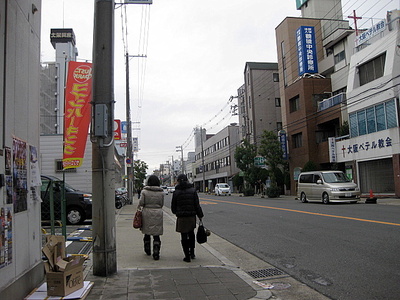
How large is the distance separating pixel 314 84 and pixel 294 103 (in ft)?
11.4

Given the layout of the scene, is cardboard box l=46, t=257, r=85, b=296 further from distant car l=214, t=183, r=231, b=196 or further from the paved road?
distant car l=214, t=183, r=231, b=196

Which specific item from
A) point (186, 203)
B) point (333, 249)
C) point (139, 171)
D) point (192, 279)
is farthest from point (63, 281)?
point (139, 171)

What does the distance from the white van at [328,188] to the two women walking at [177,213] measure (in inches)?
596

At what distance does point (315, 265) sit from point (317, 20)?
119 ft

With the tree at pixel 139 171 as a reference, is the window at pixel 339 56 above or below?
above

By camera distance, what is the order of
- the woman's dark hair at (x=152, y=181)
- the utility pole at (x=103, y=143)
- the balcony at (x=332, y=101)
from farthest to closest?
the balcony at (x=332, y=101) → the woman's dark hair at (x=152, y=181) → the utility pole at (x=103, y=143)

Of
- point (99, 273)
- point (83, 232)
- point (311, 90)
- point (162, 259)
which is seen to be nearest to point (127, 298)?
point (99, 273)

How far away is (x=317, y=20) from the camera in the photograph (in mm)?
37656

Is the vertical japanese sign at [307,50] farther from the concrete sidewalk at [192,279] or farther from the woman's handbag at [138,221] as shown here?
the woman's handbag at [138,221]

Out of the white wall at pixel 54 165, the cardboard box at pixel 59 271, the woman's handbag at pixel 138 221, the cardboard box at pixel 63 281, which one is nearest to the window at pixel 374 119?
the white wall at pixel 54 165

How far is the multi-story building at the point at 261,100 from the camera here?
49656mm

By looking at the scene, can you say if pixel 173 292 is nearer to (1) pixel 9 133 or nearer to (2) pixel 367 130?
(1) pixel 9 133

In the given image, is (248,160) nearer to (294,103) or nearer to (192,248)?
(294,103)

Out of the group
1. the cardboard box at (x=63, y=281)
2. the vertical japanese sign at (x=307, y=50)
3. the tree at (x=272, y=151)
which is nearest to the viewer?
the cardboard box at (x=63, y=281)
